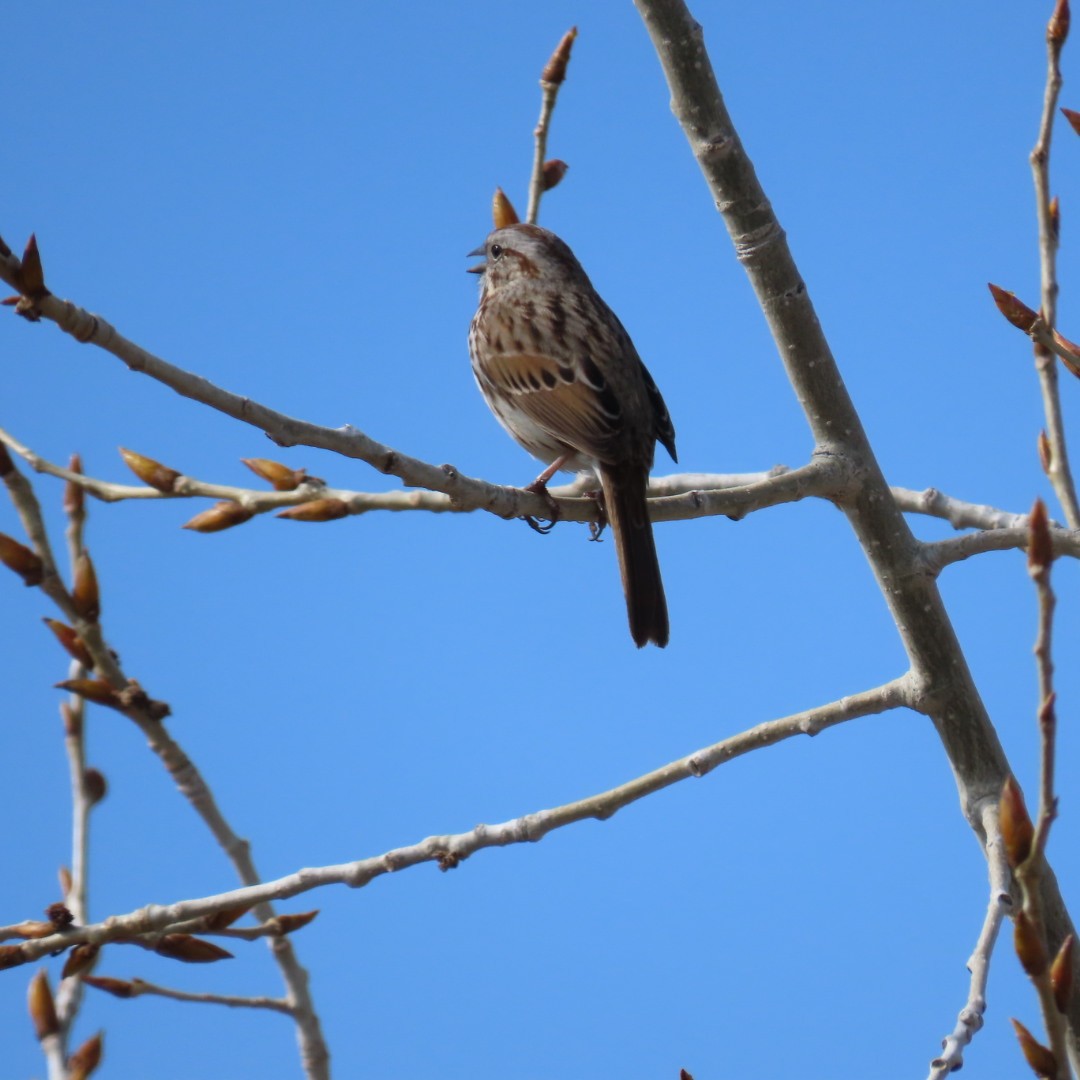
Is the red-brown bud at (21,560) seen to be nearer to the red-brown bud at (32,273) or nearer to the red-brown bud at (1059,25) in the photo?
the red-brown bud at (32,273)

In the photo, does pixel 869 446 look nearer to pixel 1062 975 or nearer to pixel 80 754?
pixel 1062 975

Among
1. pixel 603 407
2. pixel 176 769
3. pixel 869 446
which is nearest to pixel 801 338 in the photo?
pixel 869 446

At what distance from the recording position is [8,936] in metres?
2.74

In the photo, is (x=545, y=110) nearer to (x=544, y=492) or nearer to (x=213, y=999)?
(x=544, y=492)

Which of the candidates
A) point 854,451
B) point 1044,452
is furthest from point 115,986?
point 1044,452

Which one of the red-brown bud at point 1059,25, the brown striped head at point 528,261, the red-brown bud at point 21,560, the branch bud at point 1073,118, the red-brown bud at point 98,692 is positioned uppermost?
the brown striped head at point 528,261

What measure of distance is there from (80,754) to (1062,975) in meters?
2.00

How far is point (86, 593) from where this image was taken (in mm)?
2865

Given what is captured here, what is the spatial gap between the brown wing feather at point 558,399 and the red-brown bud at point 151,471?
179cm

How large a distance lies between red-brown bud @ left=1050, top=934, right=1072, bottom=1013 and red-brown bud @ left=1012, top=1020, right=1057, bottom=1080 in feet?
0.20

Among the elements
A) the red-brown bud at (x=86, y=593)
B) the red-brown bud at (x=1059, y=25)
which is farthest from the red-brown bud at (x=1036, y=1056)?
the red-brown bud at (x=1059, y=25)

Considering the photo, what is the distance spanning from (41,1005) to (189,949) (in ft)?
1.05

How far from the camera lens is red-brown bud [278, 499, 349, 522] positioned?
9.07 ft

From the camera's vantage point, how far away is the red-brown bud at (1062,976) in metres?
1.86
